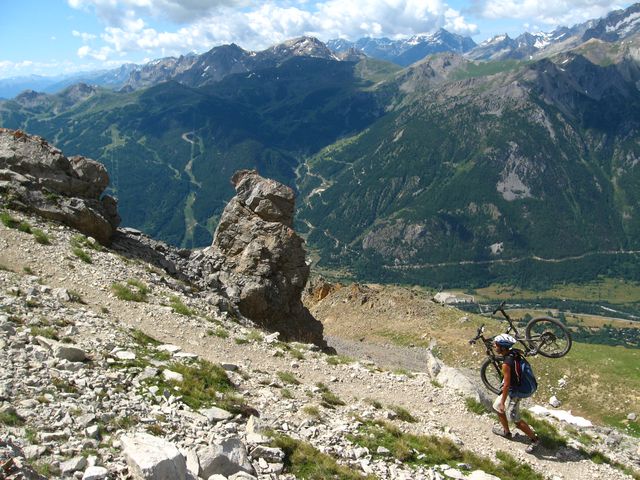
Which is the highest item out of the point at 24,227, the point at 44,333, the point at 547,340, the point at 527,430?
the point at 547,340

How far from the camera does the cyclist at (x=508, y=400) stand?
58.6ft

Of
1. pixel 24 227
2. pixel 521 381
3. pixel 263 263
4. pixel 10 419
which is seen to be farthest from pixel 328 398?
pixel 263 263

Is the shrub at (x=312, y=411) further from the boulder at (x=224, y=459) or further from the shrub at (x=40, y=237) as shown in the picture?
the shrub at (x=40, y=237)

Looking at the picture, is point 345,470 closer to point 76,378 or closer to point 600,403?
point 76,378

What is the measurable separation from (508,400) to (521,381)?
81 centimetres

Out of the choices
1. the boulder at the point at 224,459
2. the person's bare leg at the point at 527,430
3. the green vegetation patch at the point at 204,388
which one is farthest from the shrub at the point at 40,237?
the person's bare leg at the point at 527,430

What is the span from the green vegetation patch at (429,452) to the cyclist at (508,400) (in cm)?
141

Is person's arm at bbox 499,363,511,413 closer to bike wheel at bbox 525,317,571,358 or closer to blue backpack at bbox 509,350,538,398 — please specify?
blue backpack at bbox 509,350,538,398

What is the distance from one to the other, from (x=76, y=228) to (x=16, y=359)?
1762 centimetres

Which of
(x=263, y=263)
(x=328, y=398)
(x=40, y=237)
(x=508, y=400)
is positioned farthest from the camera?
(x=263, y=263)

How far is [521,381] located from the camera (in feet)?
59.3

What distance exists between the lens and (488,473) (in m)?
15.8

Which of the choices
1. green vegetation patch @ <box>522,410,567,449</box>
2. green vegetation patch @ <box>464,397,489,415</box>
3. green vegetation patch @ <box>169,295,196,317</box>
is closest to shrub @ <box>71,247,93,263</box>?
green vegetation patch @ <box>169,295,196,317</box>

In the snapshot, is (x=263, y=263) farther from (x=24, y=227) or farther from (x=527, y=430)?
(x=527, y=430)
